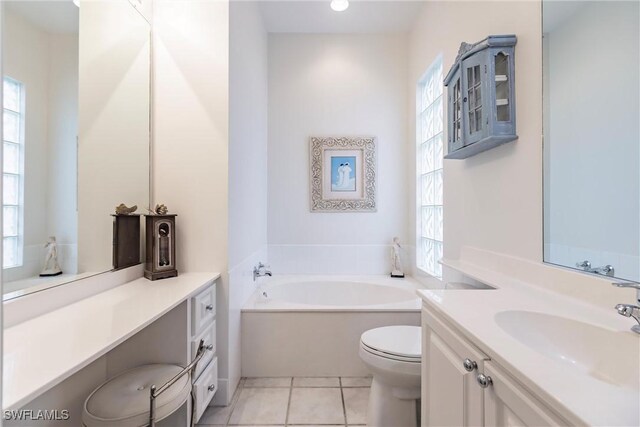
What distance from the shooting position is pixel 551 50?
1229mm

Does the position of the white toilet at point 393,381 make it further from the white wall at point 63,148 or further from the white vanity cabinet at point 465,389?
the white wall at point 63,148

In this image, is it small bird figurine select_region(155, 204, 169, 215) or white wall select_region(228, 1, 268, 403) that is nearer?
small bird figurine select_region(155, 204, 169, 215)

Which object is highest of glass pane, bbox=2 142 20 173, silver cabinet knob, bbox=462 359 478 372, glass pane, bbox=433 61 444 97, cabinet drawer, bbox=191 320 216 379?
glass pane, bbox=433 61 444 97

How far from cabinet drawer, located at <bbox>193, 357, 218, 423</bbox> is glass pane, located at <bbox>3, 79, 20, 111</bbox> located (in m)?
1.30

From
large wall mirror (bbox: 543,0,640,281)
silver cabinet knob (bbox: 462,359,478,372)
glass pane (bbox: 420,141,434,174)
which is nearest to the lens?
silver cabinet knob (bbox: 462,359,478,372)

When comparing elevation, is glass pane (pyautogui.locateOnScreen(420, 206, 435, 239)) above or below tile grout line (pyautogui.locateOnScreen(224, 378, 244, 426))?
above

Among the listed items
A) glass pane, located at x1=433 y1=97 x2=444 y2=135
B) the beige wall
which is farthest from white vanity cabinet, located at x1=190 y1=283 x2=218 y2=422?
glass pane, located at x1=433 y1=97 x2=444 y2=135

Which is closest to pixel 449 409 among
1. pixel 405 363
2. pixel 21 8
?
pixel 405 363

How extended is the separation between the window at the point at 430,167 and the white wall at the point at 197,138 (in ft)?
5.03

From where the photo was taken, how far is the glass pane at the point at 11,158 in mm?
1071

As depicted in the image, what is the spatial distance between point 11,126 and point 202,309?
40.5 inches

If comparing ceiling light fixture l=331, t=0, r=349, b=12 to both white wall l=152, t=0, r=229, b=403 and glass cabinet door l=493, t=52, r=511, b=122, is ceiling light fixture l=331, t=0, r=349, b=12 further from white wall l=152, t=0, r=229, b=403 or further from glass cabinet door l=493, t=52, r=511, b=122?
glass cabinet door l=493, t=52, r=511, b=122

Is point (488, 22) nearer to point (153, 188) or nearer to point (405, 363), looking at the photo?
point (405, 363)

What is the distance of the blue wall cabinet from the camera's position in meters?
1.41
